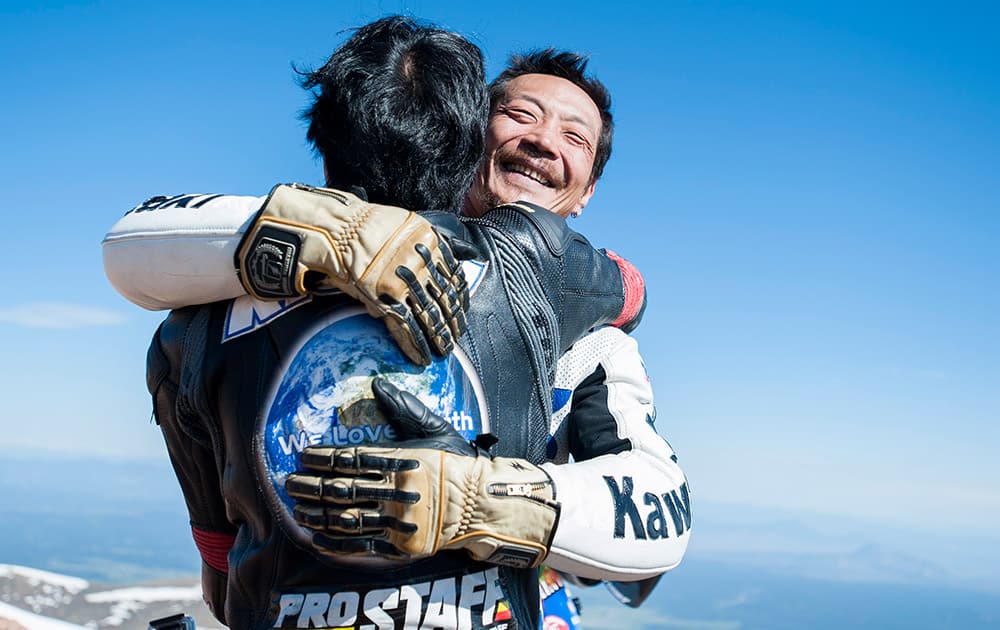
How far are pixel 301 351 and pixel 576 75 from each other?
219 centimetres

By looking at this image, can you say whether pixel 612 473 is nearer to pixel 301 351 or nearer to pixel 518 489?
pixel 518 489

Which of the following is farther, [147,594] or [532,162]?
[147,594]

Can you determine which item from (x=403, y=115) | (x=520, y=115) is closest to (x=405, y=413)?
(x=403, y=115)

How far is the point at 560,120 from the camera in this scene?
3422mm

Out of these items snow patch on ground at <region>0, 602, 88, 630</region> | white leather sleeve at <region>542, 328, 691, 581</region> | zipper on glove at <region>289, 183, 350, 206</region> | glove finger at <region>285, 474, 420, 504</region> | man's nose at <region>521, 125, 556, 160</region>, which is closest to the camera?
glove finger at <region>285, 474, 420, 504</region>

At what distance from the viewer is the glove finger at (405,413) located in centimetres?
202

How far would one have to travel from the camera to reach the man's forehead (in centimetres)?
344

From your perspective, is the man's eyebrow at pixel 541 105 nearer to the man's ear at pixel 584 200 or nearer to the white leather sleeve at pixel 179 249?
the man's ear at pixel 584 200

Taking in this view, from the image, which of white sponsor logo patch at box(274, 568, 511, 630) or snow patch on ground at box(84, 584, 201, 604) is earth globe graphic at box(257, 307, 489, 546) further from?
snow patch on ground at box(84, 584, 201, 604)

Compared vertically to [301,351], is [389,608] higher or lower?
lower

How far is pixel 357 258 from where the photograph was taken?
1938mm

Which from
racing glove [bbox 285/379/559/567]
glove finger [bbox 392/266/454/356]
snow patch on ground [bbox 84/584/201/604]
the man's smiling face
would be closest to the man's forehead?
the man's smiling face

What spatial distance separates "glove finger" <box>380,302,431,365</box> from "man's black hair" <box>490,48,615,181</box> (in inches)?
72.4

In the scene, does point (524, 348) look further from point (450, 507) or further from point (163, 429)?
point (163, 429)
